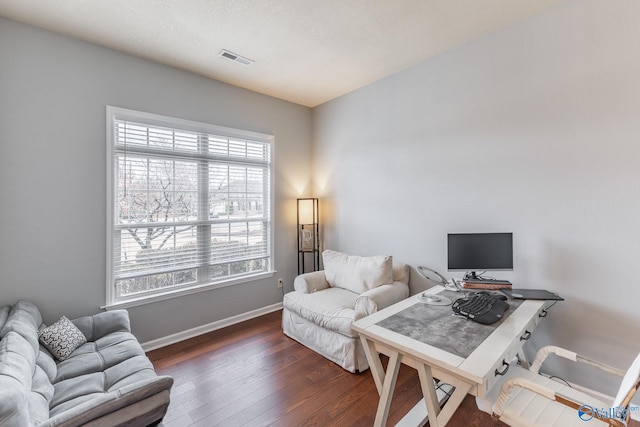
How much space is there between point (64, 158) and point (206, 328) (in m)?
2.10

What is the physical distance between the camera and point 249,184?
3.54 m

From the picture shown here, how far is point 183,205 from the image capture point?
3.00 metres

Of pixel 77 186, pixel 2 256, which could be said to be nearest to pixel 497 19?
pixel 77 186

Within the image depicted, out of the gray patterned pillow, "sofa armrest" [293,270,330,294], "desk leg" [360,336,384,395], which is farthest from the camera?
"sofa armrest" [293,270,330,294]

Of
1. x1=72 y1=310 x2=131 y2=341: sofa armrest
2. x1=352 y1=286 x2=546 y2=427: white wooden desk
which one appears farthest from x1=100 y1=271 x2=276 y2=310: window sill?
x1=352 y1=286 x2=546 y2=427: white wooden desk

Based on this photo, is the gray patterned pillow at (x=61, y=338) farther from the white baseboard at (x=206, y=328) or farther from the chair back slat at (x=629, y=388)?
the chair back slat at (x=629, y=388)

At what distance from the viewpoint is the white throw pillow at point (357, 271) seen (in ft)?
9.07

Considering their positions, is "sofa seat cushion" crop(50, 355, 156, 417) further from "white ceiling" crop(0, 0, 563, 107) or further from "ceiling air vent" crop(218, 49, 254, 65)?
"ceiling air vent" crop(218, 49, 254, 65)

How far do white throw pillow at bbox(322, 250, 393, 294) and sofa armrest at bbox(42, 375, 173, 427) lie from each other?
6.24ft

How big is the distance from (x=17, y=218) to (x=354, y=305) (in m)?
2.82

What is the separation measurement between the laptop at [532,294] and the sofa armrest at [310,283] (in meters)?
1.73

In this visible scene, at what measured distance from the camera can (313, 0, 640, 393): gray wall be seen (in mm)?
1847

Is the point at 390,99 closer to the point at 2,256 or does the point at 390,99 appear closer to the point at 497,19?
the point at 497,19

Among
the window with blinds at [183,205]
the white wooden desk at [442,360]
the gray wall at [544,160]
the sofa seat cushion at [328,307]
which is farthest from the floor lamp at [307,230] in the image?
the white wooden desk at [442,360]
